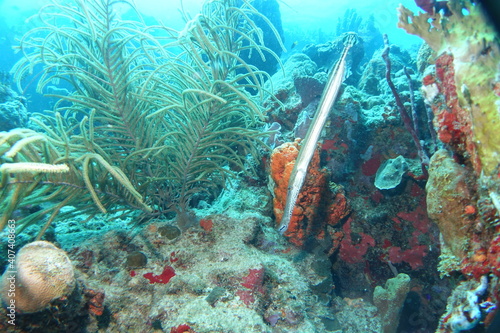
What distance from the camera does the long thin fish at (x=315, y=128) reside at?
2.42 metres

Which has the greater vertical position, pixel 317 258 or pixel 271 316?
pixel 317 258

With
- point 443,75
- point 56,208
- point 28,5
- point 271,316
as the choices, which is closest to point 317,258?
point 271,316

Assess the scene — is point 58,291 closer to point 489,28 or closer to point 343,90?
point 489,28

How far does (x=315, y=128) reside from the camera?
2.54 meters

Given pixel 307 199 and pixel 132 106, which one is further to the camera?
pixel 307 199

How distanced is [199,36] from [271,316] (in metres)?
3.31

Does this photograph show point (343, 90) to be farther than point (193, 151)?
Yes

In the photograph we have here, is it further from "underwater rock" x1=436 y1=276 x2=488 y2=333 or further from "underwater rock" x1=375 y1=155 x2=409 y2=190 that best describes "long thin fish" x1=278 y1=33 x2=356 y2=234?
"underwater rock" x1=375 y1=155 x2=409 y2=190

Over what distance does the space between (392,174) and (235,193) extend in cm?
295

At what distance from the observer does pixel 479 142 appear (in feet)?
5.54

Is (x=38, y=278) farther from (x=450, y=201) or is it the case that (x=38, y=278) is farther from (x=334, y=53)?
(x=334, y=53)

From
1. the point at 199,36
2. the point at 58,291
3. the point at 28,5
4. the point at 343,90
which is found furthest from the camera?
the point at 28,5

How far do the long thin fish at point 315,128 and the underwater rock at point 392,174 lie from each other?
2.33 m

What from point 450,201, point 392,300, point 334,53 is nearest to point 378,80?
point 334,53
